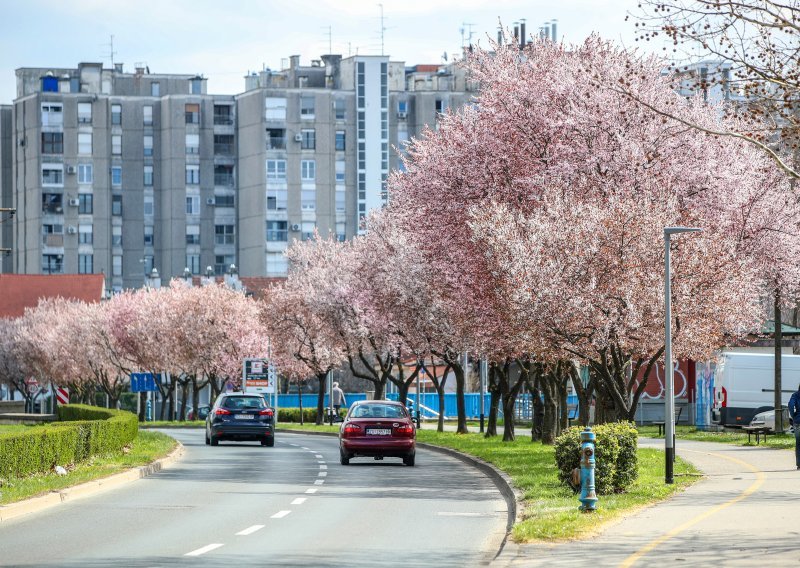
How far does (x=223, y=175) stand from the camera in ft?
458

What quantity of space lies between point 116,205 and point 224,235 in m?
10.8

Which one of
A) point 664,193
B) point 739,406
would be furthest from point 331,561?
point 739,406

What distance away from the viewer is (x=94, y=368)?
318 ft

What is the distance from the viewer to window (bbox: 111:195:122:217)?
5546 inches

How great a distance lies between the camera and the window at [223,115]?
13812cm

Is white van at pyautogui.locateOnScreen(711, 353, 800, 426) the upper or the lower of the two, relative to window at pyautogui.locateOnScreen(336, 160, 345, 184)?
lower

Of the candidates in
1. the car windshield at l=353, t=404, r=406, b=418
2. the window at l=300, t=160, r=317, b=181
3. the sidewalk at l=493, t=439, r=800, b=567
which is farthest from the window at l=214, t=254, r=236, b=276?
the sidewalk at l=493, t=439, r=800, b=567

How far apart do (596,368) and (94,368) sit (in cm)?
7326

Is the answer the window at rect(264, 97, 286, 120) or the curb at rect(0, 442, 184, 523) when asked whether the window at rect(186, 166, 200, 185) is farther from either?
the curb at rect(0, 442, 184, 523)

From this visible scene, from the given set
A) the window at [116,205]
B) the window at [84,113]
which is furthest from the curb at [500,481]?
the window at [116,205]

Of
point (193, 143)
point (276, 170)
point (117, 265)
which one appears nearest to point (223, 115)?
point (193, 143)

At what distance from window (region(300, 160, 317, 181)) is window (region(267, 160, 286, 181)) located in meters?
1.70

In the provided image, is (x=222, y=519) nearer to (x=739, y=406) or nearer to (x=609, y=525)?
(x=609, y=525)

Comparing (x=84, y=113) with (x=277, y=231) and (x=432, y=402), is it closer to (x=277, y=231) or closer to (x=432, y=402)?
(x=277, y=231)
